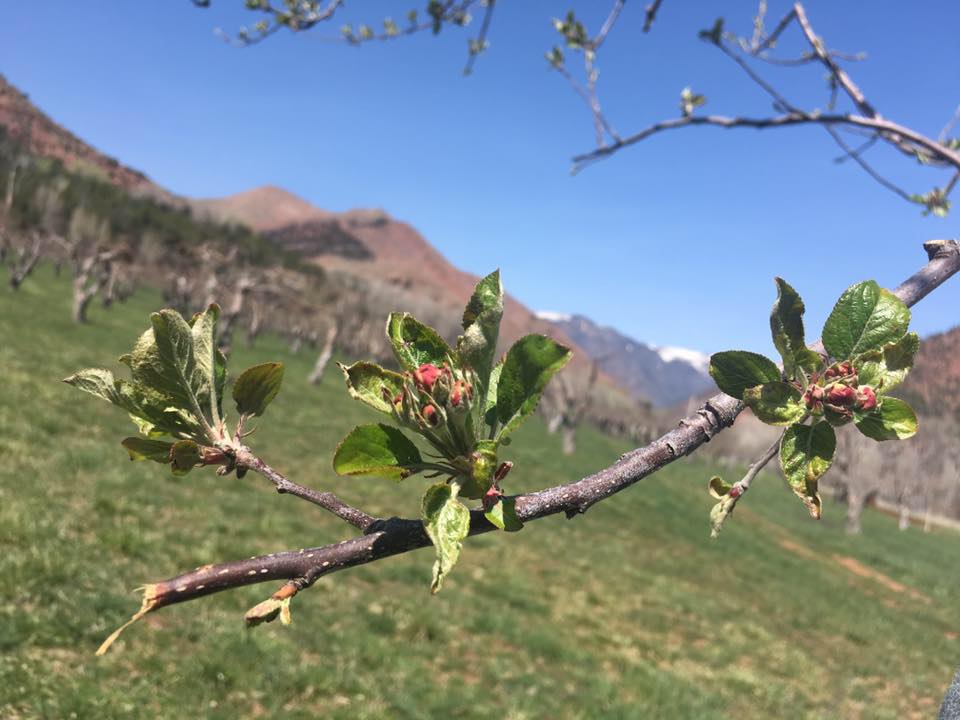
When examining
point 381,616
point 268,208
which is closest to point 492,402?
point 381,616

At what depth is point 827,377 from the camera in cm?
81

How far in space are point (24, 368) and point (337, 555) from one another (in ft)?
66.6

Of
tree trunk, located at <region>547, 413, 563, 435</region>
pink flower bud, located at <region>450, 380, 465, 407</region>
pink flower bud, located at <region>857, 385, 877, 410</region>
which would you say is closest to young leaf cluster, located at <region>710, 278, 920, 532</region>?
pink flower bud, located at <region>857, 385, 877, 410</region>

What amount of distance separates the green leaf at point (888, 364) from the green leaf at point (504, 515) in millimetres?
465

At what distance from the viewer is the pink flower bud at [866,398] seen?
775mm

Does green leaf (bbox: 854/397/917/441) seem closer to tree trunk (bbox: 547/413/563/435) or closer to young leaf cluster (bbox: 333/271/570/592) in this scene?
young leaf cluster (bbox: 333/271/570/592)

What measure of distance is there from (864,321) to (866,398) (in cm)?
10

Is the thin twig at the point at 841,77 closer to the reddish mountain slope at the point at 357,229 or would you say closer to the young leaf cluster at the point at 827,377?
the young leaf cluster at the point at 827,377

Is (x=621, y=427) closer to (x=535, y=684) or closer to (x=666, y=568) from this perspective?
(x=666, y=568)

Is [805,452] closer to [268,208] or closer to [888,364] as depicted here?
[888,364]

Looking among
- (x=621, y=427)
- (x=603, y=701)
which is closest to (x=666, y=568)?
(x=603, y=701)

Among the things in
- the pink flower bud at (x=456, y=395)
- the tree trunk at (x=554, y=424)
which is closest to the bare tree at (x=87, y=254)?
the tree trunk at (x=554, y=424)

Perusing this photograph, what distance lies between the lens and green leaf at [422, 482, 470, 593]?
2.02 ft

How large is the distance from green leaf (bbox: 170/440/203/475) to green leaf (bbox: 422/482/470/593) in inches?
15.3
